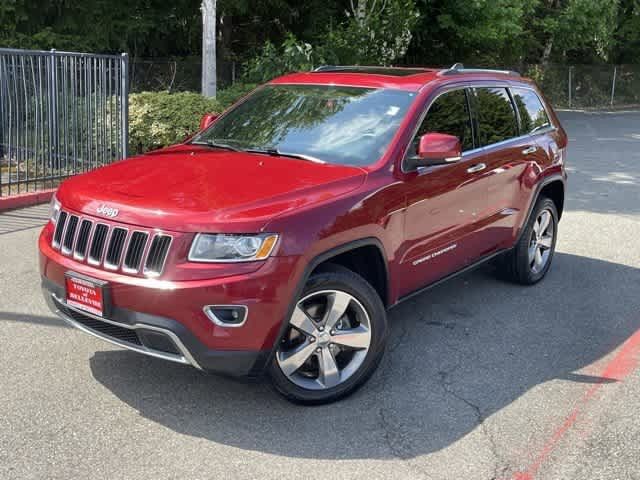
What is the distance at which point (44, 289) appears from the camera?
4328 mm

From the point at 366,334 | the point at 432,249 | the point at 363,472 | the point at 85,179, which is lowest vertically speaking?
the point at 363,472

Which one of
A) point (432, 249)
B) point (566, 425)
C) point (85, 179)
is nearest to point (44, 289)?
point (85, 179)

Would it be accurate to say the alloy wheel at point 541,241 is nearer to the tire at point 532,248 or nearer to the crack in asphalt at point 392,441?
the tire at point 532,248

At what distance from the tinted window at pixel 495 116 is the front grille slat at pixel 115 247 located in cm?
287

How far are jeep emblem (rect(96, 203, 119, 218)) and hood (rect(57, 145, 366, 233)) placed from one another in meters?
0.02

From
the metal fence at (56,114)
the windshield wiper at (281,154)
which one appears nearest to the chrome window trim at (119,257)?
the windshield wiper at (281,154)

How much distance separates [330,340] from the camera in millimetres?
4227

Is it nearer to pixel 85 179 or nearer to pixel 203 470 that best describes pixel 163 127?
pixel 85 179

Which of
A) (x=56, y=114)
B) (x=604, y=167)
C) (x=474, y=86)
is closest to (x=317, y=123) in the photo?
(x=474, y=86)

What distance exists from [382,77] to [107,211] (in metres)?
2.32

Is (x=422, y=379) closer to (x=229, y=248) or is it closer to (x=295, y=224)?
(x=295, y=224)

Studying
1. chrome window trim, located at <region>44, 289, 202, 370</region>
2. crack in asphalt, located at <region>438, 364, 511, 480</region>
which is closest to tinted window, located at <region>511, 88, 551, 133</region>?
crack in asphalt, located at <region>438, 364, 511, 480</region>

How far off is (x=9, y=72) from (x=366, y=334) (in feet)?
22.1

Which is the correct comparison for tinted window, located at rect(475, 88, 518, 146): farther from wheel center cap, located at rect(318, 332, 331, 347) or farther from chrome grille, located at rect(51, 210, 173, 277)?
chrome grille, located at rect(51, 210, 173, 277)
